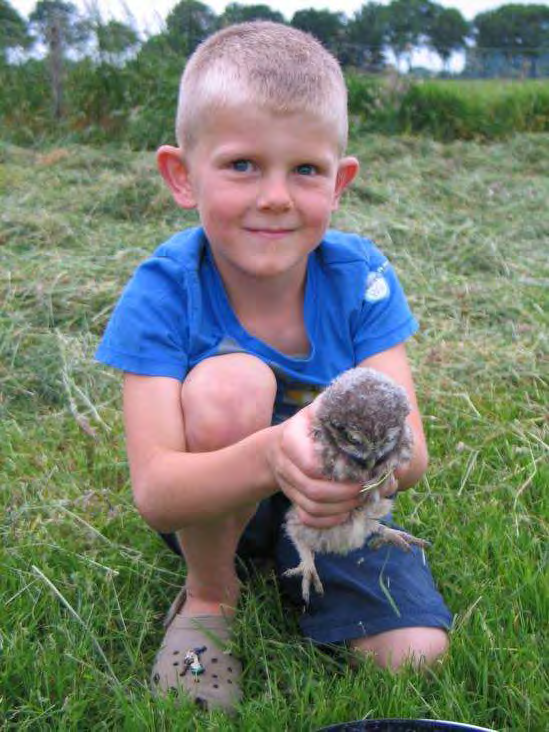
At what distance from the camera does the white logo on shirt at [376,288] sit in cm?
233

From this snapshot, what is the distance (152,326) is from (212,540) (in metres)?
0.56

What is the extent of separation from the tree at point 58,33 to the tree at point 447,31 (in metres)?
5.07

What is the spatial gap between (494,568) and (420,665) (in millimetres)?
456

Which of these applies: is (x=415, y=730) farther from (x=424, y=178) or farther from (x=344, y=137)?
(x=424, y=178)

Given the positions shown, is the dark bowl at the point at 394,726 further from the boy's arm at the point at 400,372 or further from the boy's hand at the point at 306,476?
the boy's arm at the point at 400,372

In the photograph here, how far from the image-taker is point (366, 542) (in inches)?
89.2

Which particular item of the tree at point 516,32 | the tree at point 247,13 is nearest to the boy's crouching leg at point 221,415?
the tree at point 247,13

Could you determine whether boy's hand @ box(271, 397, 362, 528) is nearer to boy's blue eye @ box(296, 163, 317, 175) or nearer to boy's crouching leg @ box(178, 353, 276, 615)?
boy's crouching leg @ box(178, 353, 276, 615)

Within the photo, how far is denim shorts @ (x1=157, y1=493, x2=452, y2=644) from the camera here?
2.09m

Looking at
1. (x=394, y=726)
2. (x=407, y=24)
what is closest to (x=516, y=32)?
(x=407, y=24)

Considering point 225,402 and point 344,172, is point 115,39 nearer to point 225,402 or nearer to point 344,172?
point 344,172

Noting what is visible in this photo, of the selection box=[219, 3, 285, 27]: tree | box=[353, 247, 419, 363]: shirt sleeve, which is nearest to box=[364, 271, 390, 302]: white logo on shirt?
box=[353, 247, 419, 363]: shirt sleeve

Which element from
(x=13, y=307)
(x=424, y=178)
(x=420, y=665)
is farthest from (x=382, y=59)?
(x=420, y=665)

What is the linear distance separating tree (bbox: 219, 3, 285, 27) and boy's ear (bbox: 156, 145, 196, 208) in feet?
25.9
